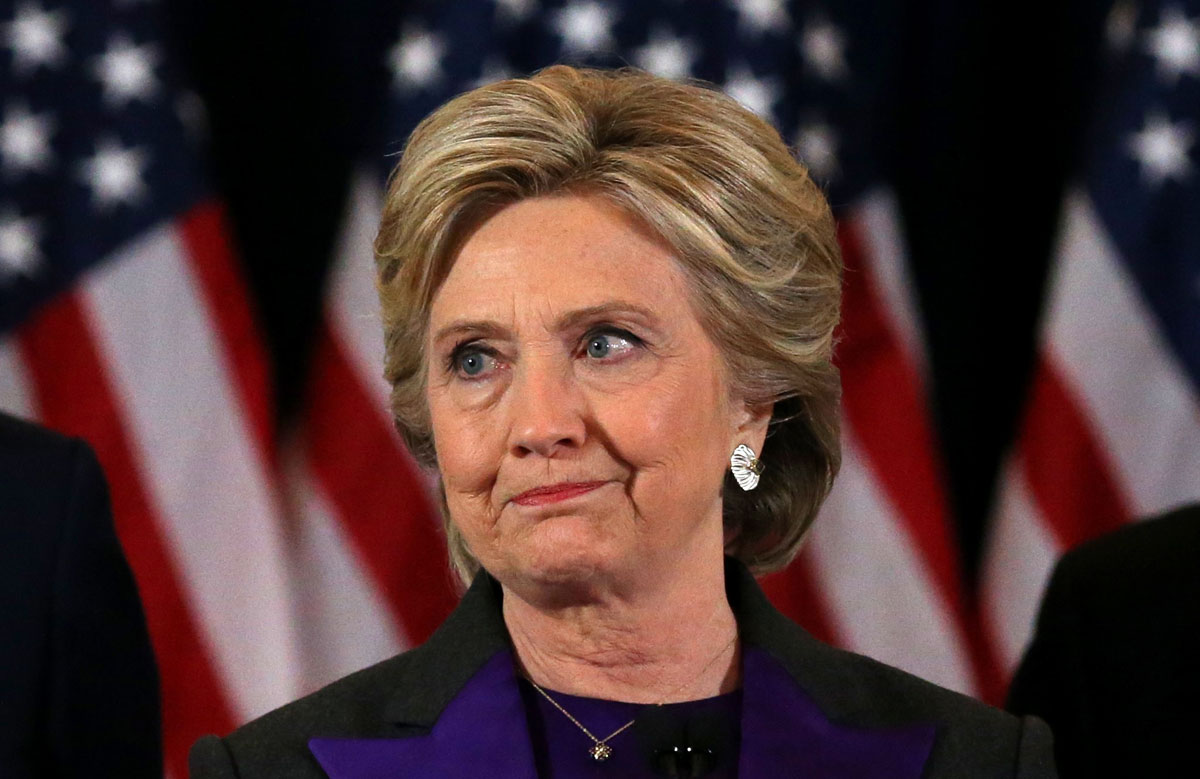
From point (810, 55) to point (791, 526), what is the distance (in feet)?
5.56

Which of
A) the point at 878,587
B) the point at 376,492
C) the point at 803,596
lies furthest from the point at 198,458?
the point at 878,587

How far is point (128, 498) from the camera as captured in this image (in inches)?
141

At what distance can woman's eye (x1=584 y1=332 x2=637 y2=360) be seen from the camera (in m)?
1.95

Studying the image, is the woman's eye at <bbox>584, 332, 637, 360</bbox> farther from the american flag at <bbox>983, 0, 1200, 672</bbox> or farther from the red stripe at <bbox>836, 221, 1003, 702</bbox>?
the american flag at <bbox>983, 0, 1200, 672</bbox>

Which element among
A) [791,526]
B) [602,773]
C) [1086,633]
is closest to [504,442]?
[602,773]

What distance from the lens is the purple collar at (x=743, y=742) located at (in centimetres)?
199

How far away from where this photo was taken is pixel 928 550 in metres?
3.72

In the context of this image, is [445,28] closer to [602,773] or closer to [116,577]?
[116,577]

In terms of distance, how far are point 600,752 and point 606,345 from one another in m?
0.49

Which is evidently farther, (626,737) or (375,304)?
(375,304)

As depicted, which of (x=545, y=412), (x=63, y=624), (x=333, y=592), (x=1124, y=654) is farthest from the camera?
(x=333, y=592)

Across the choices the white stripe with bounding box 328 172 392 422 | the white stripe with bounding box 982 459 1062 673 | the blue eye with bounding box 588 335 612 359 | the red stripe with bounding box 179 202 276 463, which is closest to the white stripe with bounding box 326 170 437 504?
the white stripe with bounding box 328 172 392 422

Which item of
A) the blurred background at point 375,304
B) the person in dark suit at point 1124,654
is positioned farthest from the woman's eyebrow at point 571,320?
the blurred background at point 375,304

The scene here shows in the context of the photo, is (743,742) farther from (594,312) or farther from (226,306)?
(226,306)
